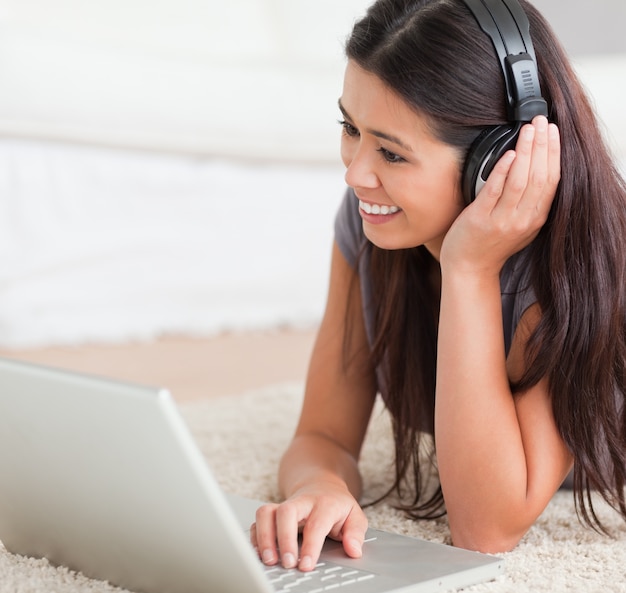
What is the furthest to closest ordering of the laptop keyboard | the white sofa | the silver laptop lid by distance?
the white sofa < the laptop keyboard < the silver laptop lid

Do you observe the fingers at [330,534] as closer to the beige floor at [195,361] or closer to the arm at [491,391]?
the arm at [491,391]

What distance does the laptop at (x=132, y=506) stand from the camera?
2.11 feet

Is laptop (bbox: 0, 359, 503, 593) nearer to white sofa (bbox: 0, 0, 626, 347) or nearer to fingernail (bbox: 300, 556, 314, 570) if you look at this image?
fingernail (bbox: 300, 556, 314, 570)

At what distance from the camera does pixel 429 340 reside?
3.95 feet

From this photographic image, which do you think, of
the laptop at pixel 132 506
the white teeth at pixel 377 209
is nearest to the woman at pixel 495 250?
the white teeth at pixel 377 209

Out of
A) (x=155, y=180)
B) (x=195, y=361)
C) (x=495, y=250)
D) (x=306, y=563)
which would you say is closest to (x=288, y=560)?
(x=306, y=563)

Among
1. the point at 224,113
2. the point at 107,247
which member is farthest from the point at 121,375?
the point at 224,113

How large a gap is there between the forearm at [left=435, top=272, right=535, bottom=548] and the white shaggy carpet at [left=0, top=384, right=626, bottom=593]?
45 millimetres

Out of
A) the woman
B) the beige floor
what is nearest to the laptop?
the woman

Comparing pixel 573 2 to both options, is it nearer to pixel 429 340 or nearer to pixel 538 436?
pixel 429 340

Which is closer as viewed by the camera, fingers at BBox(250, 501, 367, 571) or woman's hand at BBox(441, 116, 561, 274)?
fingers at BBox(250, 501, 367, 571)

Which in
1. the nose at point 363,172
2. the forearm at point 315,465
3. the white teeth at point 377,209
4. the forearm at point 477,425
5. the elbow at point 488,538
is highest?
the nose at point 363,172

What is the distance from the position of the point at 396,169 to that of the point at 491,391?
240mm

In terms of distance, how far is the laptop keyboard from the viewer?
2.59 feet
